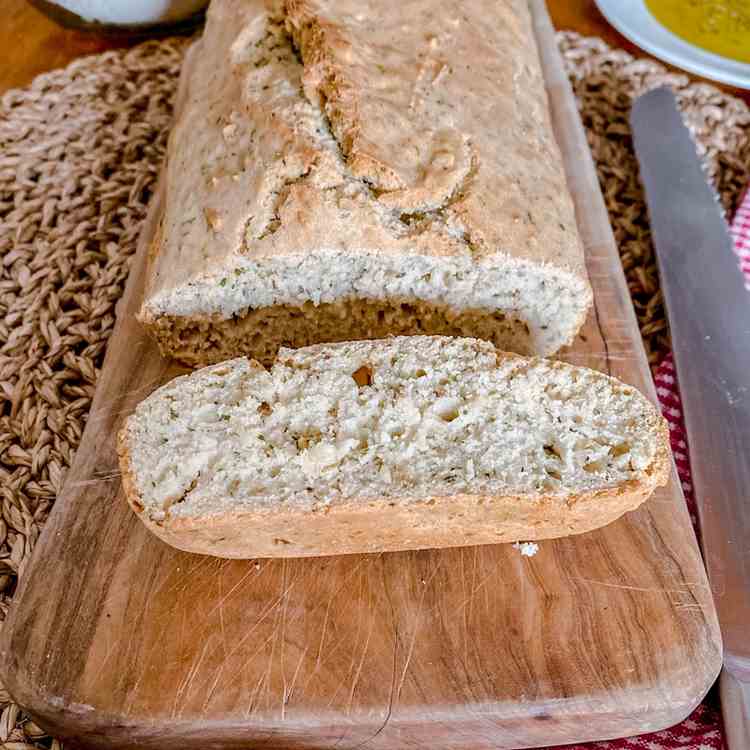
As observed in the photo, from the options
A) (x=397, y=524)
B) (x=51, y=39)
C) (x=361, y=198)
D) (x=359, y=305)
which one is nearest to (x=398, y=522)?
(x=397, y=524)

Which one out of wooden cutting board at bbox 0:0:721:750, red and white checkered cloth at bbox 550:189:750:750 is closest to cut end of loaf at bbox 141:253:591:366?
red and white checkered cloth at bbox 550:189:750:750

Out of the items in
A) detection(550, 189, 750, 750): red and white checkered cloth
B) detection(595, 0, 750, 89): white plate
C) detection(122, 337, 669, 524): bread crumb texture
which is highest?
detection(595, 0, 750, 89): white plate

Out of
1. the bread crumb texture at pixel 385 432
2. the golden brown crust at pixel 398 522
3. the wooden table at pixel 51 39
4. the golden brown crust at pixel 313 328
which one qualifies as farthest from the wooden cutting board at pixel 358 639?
the wooden table at pixel 51 39

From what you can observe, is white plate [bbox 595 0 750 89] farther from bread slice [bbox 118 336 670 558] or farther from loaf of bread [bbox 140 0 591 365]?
bread slice [bbox 118 336 670 558]

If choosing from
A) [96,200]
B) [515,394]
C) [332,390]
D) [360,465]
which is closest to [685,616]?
[515,394]

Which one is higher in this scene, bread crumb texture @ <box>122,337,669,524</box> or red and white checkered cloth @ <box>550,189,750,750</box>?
bread crumb texture @ <box>122,337,669,524</box>

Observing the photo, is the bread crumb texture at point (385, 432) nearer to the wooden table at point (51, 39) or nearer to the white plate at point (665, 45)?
the white plate at point (665, 45)

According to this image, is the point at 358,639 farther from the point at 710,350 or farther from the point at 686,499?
the point at 710,350
